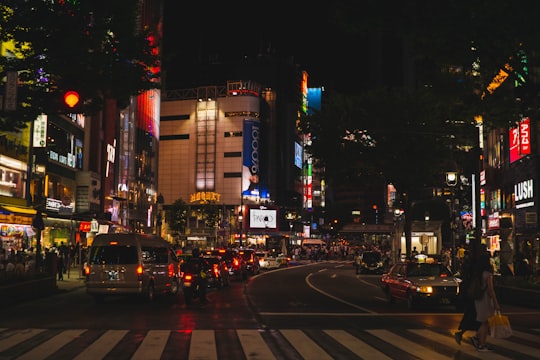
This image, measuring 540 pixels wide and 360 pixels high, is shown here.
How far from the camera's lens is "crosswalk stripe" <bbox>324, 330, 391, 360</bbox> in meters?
10.3

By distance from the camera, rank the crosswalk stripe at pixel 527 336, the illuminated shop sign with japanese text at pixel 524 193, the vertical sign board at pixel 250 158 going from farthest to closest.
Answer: the vertical sign board at pixel 250 158
the illuminated shop sign with japanese text at pixel 524 193
the crosswalk stripe at pixel 527 336

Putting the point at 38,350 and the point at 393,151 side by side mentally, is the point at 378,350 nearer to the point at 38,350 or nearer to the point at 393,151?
the point at 38,350

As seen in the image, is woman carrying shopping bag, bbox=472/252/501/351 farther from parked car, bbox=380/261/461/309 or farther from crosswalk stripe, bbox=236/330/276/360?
parked car, bbox=380/261/461/309

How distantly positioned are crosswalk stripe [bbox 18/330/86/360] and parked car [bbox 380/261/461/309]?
10070 mm

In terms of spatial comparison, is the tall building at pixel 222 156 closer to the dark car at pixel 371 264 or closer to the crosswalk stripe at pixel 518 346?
the dark car at pixel 371 264

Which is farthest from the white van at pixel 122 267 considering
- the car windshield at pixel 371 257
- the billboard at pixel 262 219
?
the billboard at pixel 262 219

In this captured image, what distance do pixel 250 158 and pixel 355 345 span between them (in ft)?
342

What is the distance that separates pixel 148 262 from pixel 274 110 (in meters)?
107

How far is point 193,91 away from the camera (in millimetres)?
123875

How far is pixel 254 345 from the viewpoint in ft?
36.7

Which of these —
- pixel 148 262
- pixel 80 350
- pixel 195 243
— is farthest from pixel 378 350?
pixel 195 243

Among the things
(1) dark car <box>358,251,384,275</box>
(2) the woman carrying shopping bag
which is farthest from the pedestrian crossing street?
(1) dark car <box>358,251,384,275</box>

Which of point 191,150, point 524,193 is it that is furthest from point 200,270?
point 191,150

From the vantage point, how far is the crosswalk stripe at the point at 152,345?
997cm
